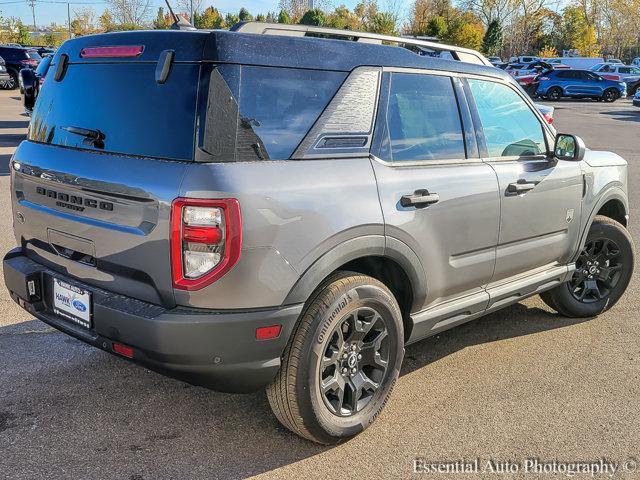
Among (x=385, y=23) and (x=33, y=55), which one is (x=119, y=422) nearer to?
(x=33, y=55)

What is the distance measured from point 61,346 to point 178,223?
2.05m

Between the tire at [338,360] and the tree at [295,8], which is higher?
the tree at [295,8]

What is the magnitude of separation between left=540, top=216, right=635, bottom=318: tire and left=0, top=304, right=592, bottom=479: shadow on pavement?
1276 mm

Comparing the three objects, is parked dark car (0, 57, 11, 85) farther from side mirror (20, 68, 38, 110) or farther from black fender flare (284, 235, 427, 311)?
black fender flare (284, 235, 427, 311)

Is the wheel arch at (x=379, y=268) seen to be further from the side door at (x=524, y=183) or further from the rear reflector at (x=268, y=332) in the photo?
the side door at (x=524, y=183)

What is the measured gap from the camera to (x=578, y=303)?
475 cm

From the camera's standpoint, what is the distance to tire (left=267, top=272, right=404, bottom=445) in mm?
2812

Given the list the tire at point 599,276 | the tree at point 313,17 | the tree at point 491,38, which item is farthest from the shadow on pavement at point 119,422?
the tree at point 491,38

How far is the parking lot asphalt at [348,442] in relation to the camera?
289cm

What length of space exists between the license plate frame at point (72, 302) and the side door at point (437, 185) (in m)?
1.43

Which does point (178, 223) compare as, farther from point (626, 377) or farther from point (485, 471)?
point (626, 377)

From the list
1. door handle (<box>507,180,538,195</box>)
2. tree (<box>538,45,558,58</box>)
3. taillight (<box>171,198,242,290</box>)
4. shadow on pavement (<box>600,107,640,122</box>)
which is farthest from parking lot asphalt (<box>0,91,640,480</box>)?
tree (<box>538,45,558,58</box>)

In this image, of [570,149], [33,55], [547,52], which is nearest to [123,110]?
[570,149]

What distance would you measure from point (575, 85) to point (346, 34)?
1382 inches
